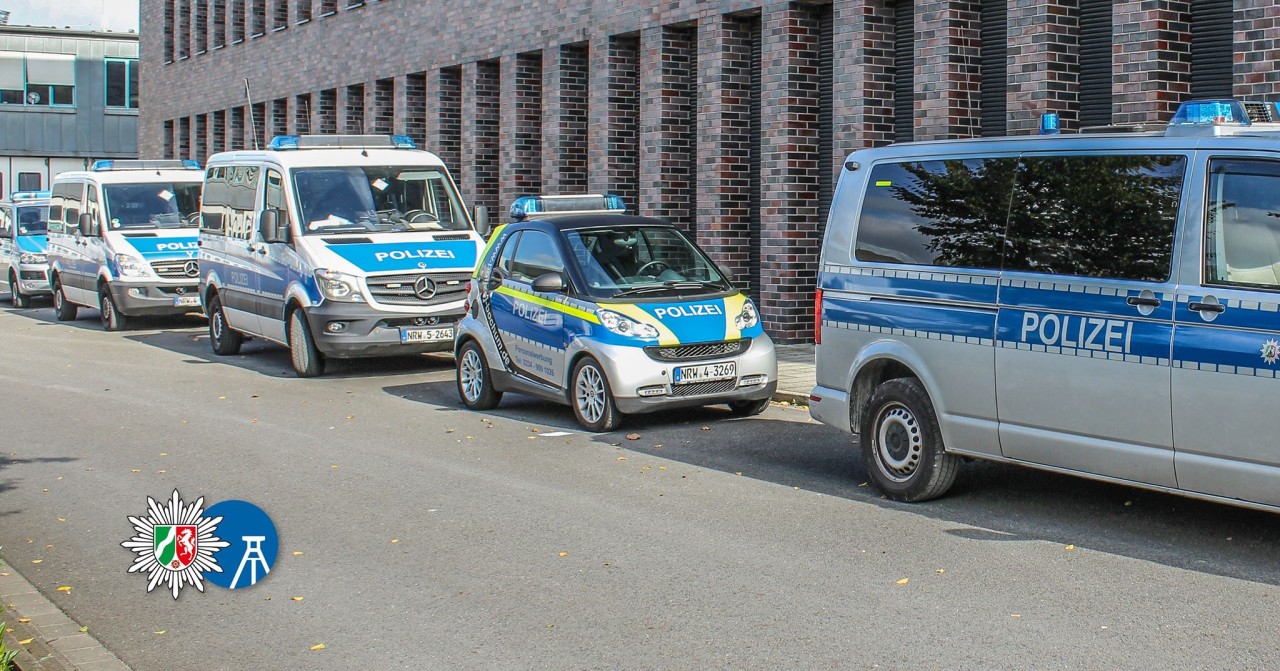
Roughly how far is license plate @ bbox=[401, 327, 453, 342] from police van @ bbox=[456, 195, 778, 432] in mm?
2274

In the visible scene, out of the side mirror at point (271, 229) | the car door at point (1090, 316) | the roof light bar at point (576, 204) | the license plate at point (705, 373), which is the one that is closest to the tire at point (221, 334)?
the side mirror at point (271, 229)

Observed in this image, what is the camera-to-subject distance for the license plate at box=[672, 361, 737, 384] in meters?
11.6

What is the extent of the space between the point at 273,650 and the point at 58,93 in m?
65.4

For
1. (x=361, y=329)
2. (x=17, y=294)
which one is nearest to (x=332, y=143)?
(x=361, y=329)

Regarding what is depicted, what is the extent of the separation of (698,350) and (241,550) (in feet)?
18.2

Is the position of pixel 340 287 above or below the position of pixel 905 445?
above

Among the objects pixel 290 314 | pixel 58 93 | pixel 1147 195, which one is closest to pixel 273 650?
pixel 1147 195

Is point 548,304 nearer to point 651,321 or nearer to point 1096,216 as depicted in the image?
point 651,321

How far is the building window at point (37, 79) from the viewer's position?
2547 inches

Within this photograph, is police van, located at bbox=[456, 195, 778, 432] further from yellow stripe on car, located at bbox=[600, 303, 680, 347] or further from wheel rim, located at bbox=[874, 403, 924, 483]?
wheel rim, located at bbox=[874, 403, 924, 483]

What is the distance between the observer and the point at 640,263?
12.4 metres

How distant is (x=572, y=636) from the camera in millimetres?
6148

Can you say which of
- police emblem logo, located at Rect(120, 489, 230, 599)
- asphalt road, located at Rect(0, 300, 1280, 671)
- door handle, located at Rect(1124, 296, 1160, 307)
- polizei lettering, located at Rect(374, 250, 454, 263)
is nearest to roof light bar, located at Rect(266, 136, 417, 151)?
polizei lettering, located at Rect(374, 250, 454, 263)

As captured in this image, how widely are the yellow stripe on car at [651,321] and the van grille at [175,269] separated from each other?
12.5 m
